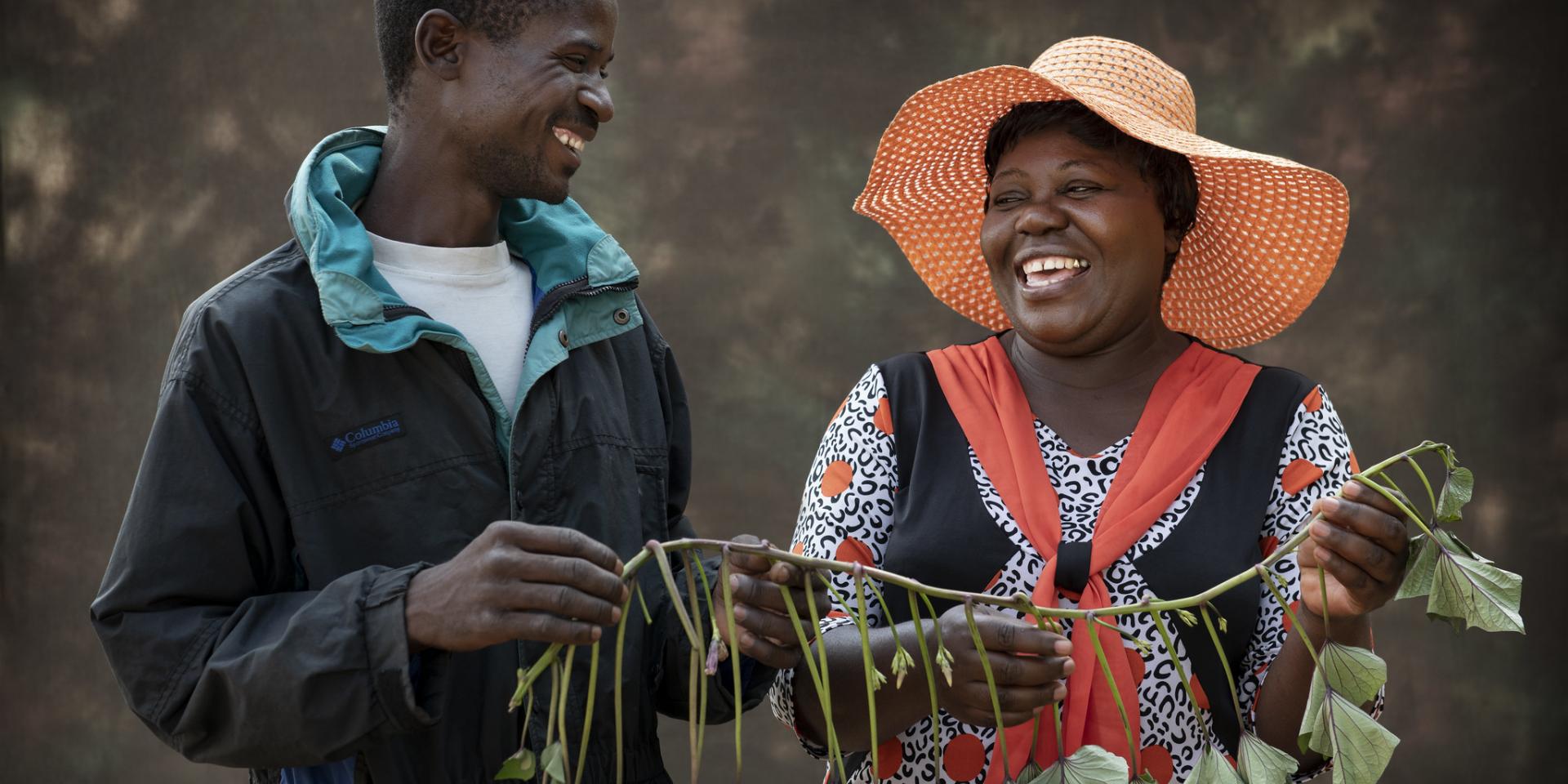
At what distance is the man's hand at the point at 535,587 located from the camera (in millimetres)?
1191

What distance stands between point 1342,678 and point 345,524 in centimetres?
91

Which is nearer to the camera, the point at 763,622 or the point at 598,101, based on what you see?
the point at 763,622

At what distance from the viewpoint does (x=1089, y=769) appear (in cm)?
140

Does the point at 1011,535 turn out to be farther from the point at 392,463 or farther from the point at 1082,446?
the point at 392,463

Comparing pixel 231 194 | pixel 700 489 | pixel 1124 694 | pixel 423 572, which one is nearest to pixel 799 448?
pixel 700 489

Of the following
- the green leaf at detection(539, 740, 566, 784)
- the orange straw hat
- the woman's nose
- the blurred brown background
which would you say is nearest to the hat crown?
the orange straw hat

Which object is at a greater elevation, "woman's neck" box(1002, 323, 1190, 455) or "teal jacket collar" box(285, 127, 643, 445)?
"teal jacket collar" box(285, 127, 643, 445)

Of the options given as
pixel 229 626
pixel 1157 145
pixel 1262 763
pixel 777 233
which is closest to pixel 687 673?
pixel 229 626

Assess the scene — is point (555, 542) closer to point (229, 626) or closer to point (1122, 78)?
point (229, 626)

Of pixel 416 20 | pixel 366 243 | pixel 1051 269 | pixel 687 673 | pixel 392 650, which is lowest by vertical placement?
pixel 687 673

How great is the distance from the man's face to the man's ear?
0.01 meters

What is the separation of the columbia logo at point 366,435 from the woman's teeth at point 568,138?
327mm

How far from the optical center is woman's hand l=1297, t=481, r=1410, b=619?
133 cm

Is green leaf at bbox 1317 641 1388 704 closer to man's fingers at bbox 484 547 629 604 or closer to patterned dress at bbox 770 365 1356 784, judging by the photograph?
patterned dress at bbox 770 365 1356 784
